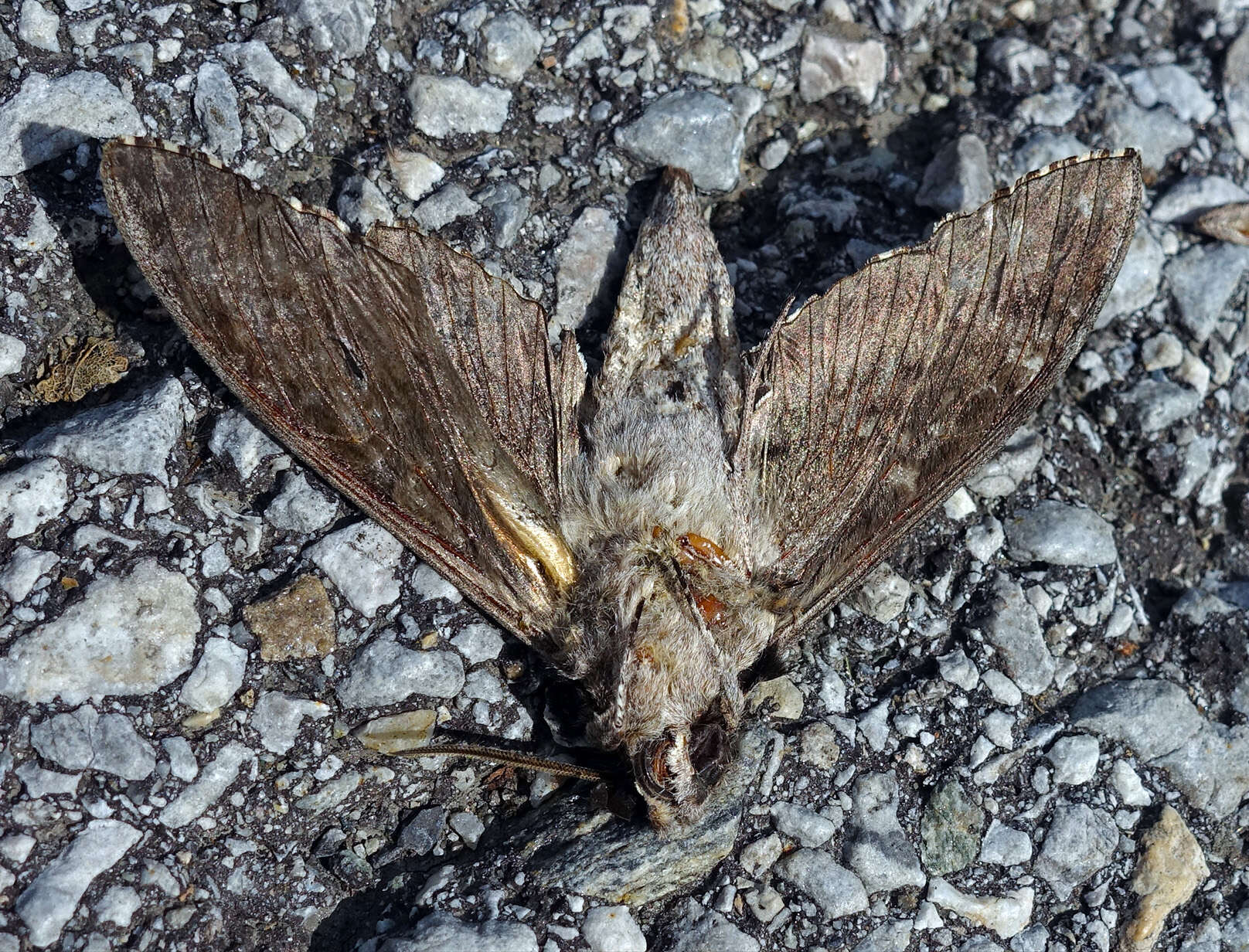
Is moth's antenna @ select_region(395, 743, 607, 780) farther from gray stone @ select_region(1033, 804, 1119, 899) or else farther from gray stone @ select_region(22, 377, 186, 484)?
gray stone @ select_region(1033, 804, 1119, 899)

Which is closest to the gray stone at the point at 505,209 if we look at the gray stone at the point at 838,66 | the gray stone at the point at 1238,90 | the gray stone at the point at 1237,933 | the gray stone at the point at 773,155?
the gray stone at the point at 773,155

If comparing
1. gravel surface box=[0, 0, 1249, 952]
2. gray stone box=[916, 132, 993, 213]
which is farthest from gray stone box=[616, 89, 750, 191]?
gray stone box=[916, 132, 993, 213]

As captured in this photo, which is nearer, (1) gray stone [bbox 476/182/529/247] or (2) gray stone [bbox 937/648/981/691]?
(2) gray stone [bbox 937/648/981/691]

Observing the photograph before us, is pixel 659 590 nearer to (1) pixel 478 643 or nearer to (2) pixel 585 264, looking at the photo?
(1) pixel 478 643

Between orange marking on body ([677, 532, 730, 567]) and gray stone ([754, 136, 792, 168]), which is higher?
gray stone ([754, 136, 792, 168])

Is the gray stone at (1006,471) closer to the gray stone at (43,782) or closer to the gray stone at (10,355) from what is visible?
the gray stone at (43,782)

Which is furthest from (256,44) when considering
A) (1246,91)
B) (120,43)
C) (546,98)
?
(1246,91)
